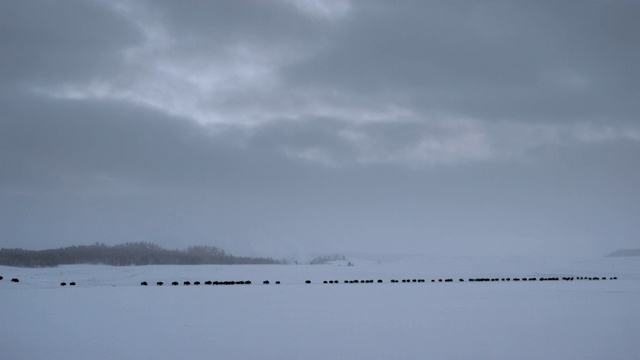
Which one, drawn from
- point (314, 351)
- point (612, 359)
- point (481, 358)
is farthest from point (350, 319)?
point (612, 359)

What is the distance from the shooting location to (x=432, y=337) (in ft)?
45.2

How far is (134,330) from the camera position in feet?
50.8

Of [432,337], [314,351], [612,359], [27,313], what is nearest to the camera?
[612,359]

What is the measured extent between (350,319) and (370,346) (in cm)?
555

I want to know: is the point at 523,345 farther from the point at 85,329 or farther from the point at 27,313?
the point at 27,313

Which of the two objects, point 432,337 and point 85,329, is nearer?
point 432,337

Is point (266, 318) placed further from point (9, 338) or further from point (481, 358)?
point (481, 358)

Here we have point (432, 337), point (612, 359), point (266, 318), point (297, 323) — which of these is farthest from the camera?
point (266, 318)

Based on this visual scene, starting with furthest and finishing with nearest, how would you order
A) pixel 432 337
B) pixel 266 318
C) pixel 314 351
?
pixel 266 318, pixel 432 337, pixel 314 351

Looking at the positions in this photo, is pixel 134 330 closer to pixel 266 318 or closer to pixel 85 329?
pixel 85 329

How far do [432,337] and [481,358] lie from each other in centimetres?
299

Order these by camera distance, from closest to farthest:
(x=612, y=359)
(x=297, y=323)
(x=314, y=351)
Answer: (x=612, y=359) → (x=314, y=351) → (x=297, y=323)

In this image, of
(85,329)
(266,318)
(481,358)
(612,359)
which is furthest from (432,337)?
(85,329)

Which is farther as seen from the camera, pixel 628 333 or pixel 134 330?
Result: pixel 134 330
